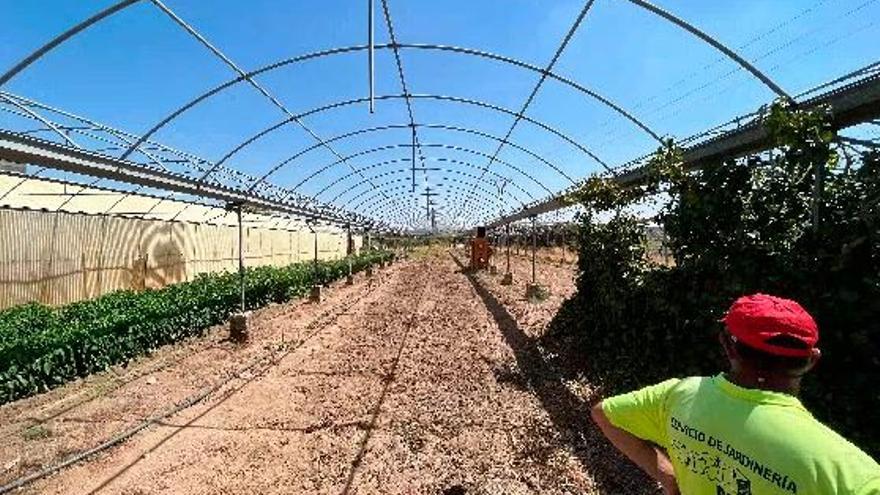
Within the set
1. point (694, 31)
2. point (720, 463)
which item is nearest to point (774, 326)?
point (720, 463)

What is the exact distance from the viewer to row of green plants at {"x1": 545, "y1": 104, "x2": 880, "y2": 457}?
14.4 feet

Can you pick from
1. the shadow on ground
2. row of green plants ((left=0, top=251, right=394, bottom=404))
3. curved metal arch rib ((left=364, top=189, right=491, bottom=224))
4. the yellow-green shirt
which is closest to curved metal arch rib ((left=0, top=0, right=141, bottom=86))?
row of green plants ((left=0, top=251, right=394, bottom=404))

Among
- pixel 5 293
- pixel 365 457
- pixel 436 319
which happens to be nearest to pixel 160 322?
pixel 5 293

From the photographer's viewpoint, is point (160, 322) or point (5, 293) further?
point (5, 293)

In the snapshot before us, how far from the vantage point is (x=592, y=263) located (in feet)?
37.8

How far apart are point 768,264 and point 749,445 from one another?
413 cm

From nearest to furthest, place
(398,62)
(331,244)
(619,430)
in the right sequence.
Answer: (619,430) < (398,62) < (331,244)

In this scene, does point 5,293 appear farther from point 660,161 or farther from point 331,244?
point 331,244

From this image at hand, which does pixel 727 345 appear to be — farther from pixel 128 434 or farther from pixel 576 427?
pixel 128 434

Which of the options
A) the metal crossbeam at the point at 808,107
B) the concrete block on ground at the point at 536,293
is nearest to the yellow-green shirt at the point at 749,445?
the metal crossbeam at the point at 808,107

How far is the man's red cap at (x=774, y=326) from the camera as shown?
1.77 meters

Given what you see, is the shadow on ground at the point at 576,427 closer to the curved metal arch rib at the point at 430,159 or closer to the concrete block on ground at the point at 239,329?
the concrete block on ground at the point at 239,329

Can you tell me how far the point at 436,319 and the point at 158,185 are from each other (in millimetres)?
7229

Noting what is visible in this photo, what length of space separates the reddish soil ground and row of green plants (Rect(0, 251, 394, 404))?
14.6 inches
